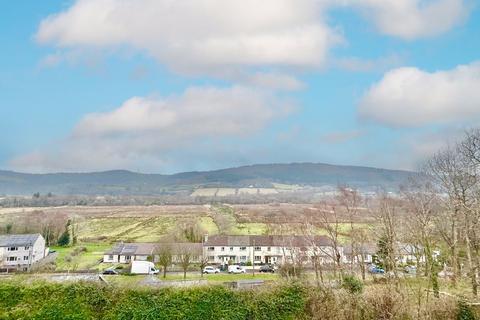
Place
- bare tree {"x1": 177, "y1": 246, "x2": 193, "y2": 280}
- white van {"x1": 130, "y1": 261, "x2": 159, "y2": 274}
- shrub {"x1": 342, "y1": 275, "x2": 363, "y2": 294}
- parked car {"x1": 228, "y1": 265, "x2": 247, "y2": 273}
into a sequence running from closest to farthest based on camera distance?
shrub {"x1": 342, "y1": 275, "x2": 363, "y2": 294}
bare tree {"x1": 177, "y1": 246, "x2": 193, "y2": 280}
white van {"x1": 130, "y1": 261, "x2": 159, "y2": 274}
parked car {"x1": 228, "y1": 265, "x2": 247, "y2": 273}

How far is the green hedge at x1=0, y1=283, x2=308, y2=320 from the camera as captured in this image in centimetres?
1370

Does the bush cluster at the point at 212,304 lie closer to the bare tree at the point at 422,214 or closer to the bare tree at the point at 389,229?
the bare tree at the point at 422,214

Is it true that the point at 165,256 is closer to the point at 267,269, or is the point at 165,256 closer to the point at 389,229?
the point at 267,269

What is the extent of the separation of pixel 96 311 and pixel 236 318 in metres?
4.91

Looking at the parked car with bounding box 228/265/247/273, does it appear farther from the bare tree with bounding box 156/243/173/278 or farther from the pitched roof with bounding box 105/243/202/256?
the bare tree with bounding box 156/243/173/278

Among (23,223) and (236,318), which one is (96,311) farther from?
(23,223)

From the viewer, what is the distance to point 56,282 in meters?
14.1

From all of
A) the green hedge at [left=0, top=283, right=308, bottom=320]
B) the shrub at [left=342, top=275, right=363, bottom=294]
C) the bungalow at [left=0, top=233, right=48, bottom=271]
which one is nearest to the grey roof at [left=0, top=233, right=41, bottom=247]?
the bungalow at [left=0, top=233, right=48, bottom=271]

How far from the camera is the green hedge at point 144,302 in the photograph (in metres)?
13.7

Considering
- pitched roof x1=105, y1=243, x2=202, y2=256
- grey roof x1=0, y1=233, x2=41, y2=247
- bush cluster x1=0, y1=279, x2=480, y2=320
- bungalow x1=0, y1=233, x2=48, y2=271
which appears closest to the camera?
bush cluster x1=0, y1=279, x2=480, y2=320

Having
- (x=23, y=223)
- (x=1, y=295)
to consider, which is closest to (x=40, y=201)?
(x=23, y=223)

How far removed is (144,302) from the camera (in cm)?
1406

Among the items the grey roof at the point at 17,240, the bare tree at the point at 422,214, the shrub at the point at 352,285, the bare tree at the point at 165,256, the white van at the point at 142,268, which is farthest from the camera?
the grey roof at the point at 17,240

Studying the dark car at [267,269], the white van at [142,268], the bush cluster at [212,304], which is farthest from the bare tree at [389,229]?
the white van at [142,268]
